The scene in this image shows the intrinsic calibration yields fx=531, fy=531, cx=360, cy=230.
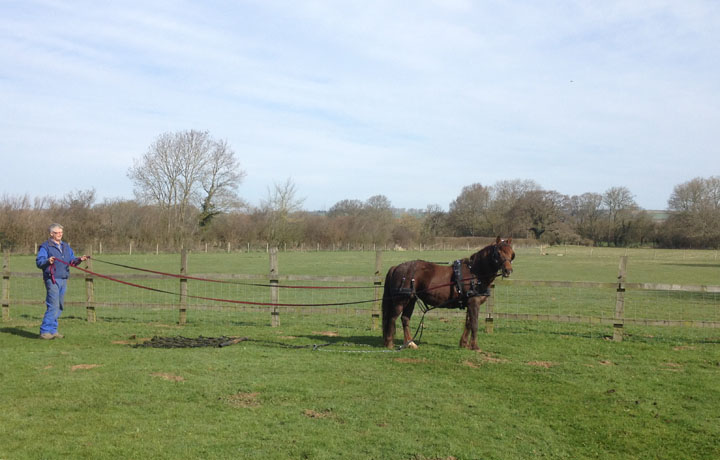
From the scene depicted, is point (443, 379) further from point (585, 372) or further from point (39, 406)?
point (39, 406)

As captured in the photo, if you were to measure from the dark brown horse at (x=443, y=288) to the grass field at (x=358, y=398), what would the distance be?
58 centimetres

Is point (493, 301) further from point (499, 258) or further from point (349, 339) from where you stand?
point (349, 339)

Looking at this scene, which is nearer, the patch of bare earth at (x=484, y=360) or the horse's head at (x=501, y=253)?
the patch of bare earth at (x=484, y=360)

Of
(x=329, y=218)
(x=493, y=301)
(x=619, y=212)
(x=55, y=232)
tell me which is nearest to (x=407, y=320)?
(x=493, y=301)

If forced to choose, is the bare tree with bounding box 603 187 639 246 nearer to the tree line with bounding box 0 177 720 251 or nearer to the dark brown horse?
the tree line with bounding box 0 177 720 251

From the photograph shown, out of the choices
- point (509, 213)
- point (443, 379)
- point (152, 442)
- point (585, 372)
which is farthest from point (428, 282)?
point (509, 213)

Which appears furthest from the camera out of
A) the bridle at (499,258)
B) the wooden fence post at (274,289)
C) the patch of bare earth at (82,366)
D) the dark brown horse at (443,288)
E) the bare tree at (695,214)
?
the bare tree at (695,214)

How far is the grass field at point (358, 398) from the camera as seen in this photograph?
4793mm

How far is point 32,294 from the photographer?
17.6 meters

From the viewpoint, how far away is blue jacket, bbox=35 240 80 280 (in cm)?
935

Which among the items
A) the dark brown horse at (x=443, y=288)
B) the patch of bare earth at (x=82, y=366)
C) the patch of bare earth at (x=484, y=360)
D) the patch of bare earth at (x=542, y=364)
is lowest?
the patch of bare earth at (x=82, y=366)

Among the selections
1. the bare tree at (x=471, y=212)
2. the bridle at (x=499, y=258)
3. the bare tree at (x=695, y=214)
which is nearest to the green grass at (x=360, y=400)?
the bridle at (x=499, y=258)

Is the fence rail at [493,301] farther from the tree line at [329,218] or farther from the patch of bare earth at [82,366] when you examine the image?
the tree line at [329,218]

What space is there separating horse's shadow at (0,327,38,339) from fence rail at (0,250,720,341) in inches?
48.4
